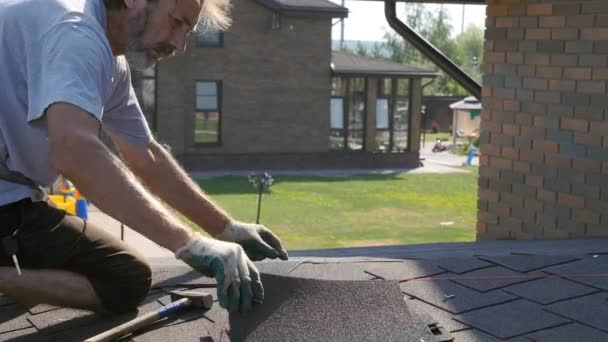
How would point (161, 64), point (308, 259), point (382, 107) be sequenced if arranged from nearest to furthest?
point (308, 259) < point (161, 64) < point (382, 107)

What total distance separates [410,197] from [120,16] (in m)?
18.7

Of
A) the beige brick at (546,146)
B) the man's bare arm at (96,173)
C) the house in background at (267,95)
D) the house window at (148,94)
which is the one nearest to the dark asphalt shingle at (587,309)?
the man's bare arm at (96,173)

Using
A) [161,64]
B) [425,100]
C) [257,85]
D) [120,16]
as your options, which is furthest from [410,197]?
[425,100]

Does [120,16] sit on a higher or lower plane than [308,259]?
higher

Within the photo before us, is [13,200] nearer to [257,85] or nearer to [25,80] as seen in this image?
[25,80]

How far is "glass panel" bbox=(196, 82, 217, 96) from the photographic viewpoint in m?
24.2

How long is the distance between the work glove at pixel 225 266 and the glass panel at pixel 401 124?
25.8 meters

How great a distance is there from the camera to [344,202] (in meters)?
19.5

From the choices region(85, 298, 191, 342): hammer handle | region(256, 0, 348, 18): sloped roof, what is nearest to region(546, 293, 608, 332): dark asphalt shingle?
region(85, 298, 191, 342): hammer handle

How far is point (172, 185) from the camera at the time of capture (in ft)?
10.6

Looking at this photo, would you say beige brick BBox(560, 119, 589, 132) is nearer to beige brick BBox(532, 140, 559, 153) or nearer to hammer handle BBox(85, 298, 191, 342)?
beige brick BBox(532, 140, 559, 153)

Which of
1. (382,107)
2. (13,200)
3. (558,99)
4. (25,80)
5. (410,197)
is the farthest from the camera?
(382,107)

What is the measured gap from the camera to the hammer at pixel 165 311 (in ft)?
8.81

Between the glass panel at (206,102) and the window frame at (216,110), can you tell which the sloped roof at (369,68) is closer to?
the window frame at (216,110)
